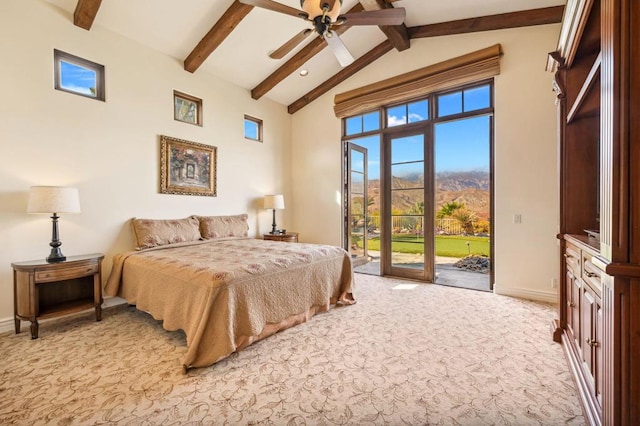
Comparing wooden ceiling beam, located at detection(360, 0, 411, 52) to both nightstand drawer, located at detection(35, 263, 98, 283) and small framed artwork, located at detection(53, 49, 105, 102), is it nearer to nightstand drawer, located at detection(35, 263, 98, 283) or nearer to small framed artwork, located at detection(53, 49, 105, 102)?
small framed artwork, located at detection(53, 49, 105, 102)

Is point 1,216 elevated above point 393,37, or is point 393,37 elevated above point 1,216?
point 393,37

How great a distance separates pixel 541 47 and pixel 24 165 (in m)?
5.89

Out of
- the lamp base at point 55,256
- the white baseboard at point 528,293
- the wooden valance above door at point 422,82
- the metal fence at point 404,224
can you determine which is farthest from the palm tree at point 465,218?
the lamp base at point 55,256

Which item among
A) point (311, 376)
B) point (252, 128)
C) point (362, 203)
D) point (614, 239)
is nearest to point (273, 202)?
point (252, 128)

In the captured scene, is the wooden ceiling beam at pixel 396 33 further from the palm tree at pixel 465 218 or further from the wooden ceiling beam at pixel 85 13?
the palm tree at pixel 465 218

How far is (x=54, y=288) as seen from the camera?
3.10 meters

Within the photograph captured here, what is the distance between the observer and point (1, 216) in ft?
9.12

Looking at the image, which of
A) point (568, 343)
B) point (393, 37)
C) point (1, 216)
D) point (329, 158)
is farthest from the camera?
point (329, 158)

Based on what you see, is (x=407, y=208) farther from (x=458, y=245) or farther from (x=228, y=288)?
(x=228, y=288)

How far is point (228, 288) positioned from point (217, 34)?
328 cm

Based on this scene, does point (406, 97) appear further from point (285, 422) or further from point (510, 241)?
point (285, 422)

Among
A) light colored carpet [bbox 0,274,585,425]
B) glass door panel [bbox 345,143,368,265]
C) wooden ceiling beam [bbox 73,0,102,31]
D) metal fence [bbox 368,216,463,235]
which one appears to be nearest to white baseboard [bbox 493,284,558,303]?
light colored carpet [bbox 0,274,585,425]

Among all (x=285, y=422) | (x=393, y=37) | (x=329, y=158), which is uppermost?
(x=393, y=37)

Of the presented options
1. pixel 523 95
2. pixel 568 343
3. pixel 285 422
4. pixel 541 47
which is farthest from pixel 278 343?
pixel 541 47
